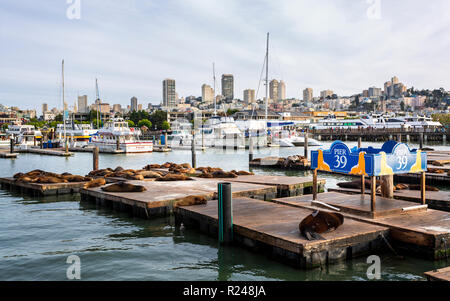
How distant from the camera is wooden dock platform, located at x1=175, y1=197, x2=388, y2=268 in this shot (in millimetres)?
7863

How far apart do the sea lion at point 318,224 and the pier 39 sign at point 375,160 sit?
155cm

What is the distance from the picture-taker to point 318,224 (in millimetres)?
8375

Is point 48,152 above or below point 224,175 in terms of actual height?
above

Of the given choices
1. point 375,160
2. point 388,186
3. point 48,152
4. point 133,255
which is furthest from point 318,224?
point 48,152

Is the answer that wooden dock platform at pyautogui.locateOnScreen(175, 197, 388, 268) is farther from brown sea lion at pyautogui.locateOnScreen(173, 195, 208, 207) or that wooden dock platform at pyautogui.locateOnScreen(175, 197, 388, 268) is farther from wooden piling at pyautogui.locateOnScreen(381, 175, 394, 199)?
wooden piling at pyautogui.locateOnScreen(381, 175, 394, 199)

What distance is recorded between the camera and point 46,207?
14.9m

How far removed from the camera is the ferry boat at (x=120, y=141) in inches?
1797

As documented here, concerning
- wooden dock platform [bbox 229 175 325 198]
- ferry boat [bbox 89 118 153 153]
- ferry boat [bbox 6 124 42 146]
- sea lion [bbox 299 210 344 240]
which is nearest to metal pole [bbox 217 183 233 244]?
sea lion [bbox 299 210 344 240]

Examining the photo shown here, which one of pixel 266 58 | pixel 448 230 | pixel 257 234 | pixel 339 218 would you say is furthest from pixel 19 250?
pixel 266 58

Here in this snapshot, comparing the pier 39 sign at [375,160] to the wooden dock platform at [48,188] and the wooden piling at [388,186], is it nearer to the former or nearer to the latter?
the wooden piling at [388,186]

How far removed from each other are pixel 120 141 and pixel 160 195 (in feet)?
114

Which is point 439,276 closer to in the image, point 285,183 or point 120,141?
point 285,183

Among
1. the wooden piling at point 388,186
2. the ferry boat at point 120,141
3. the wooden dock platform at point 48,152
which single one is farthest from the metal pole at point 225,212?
the ferry boat at point 120,141

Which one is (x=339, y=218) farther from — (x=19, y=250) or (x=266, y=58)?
(x=266, y=58)
